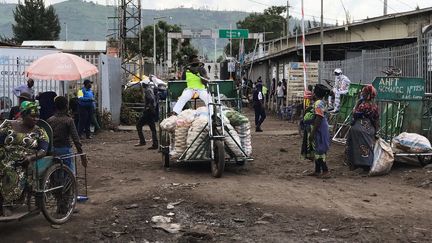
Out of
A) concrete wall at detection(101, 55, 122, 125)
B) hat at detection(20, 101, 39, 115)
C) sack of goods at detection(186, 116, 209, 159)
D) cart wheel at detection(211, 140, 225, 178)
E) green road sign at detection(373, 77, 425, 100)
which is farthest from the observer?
concrete wall at detection(101, 55, 122, 125)

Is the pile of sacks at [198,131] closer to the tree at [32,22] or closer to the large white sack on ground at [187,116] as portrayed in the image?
the large white sack on ground at [187,116]

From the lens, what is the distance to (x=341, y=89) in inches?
608

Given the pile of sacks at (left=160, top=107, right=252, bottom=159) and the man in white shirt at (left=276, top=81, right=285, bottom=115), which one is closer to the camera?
the pile of sacks at (left=160, top=107, right=252, bottom=159)

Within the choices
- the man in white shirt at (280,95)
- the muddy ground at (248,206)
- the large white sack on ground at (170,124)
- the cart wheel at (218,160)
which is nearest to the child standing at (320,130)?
the muddy ground at (248,206)

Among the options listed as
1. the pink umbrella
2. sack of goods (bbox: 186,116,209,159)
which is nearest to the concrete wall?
the pink umbrella

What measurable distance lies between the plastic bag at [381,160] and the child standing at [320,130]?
83 centimetres

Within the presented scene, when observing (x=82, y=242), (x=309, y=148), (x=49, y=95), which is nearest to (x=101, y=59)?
(x=49, y=95)

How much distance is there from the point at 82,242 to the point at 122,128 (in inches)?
552

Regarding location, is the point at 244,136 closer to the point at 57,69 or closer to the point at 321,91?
the point at 321,91

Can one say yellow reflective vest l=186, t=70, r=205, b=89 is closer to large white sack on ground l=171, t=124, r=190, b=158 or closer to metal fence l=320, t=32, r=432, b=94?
large white sack on ground l=171, t=124, r=190, b=158

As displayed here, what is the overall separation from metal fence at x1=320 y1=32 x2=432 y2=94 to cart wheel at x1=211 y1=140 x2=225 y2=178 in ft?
18.4

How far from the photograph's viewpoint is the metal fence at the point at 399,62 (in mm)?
12969

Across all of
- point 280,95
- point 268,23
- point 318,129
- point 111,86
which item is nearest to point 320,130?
point 318,129

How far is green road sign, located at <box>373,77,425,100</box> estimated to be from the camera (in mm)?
12031
